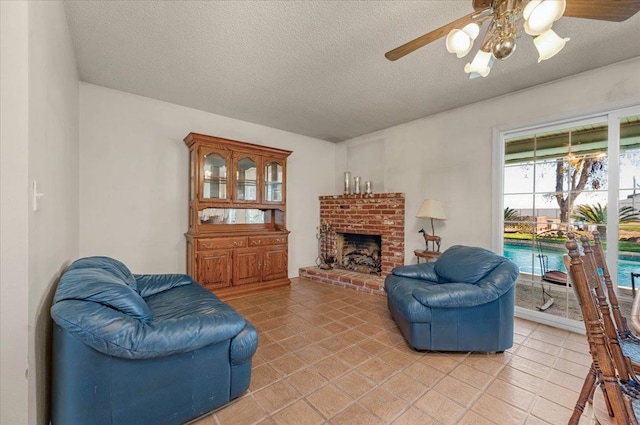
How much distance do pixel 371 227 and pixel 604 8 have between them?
344 centimetres

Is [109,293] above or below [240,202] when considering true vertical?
below

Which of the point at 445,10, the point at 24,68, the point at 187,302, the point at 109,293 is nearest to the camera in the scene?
the point at 24,68

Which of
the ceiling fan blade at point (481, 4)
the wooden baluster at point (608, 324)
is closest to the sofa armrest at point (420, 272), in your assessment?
the wooden baluster at point (608, 324)

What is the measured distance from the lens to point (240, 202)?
3.85 metres

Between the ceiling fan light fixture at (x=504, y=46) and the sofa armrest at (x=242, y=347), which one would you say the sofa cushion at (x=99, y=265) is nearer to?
the sofa armrest at (x=242, y=347)

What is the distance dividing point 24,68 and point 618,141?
4.33 meters

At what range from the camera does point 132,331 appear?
1336 millimetres

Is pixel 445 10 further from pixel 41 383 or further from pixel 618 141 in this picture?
pixel 41 383

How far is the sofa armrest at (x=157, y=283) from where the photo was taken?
7.92 feet

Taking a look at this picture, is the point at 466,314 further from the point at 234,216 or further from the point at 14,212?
the point at 234,216

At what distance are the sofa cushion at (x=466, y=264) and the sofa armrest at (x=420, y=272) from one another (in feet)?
0.21

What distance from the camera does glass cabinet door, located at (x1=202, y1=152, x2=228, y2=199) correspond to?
357 centimetres

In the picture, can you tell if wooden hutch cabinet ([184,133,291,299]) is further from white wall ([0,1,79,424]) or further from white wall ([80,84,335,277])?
white wall ([0,1,79,424])

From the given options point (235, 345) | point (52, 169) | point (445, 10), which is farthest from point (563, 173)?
point (52, 169)
